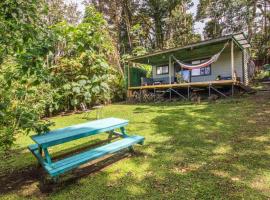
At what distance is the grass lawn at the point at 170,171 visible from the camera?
2.53m

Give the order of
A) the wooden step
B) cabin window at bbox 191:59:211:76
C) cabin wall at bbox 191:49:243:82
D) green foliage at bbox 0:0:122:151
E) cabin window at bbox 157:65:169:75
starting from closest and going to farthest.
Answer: green foliage at bbox 0:0:122:151 < the wooden step < cabin wall at bbox 191:49:243:82 < cabin window at bbox 191:59:211:76 < cabin window at bbox 157:65:169:75

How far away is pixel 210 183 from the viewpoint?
2625 mm

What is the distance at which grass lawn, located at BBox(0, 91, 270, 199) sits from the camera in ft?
8.29

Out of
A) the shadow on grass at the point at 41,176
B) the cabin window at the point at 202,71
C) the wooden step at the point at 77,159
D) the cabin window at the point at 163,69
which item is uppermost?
the cabin window at the point at 163,69

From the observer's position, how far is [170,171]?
305 cm

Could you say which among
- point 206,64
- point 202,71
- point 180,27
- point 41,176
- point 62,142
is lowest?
point 41,176

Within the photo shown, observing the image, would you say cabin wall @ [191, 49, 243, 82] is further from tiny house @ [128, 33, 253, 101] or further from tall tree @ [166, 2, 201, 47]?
tall tree @ [166, 2, 201, 47]

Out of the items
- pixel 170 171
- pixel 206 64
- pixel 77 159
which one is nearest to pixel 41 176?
pixel 77 159

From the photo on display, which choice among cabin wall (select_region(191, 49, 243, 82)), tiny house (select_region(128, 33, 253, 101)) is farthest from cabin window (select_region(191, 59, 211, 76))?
cabin wall (select_region(191, 49, 243, 82))

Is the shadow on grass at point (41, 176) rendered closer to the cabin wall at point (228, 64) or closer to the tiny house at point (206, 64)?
the tiny house at point (206, 64)

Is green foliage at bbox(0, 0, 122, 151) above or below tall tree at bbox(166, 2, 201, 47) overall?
below

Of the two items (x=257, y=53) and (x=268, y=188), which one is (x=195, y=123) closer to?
(x=268, y=188)

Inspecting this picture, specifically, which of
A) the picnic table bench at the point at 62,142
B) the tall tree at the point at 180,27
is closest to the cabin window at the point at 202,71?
the tall tree at the point at 180,27

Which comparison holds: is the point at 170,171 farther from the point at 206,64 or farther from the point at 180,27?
the point at 180,27
